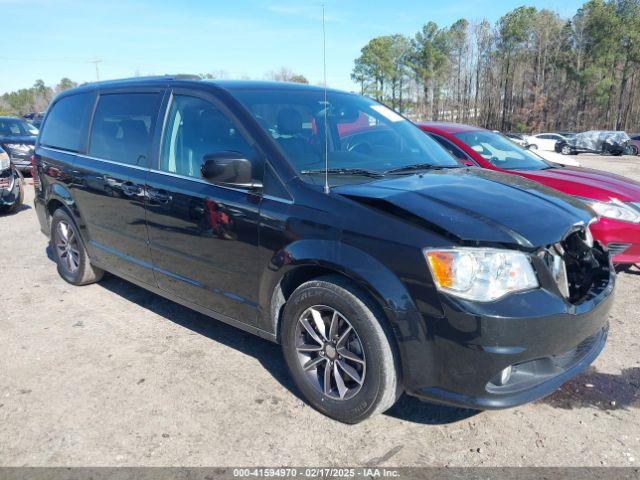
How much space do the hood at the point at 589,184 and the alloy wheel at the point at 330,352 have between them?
3401 millimetres

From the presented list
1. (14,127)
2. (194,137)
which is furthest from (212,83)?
(14,127)

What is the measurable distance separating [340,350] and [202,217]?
49.8 inches

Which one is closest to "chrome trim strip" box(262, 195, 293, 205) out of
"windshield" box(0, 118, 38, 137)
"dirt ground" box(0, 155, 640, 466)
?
"dirt ground" box(0, 155, 640, 466)

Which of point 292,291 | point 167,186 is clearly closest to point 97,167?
point 167,186

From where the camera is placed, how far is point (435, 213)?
8.23 feet

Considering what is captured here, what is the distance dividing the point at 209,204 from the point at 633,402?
2.87 m

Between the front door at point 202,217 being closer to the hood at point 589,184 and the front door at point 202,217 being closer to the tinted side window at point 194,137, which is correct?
the tinted side window at point 194,137

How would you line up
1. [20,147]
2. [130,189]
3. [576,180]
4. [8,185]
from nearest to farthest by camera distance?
[130,189], [576,180], [8,185], [20,147]

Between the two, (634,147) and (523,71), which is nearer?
(634,147)

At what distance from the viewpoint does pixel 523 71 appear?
65312mm

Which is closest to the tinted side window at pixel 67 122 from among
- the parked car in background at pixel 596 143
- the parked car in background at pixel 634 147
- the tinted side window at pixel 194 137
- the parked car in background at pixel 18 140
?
the tinted side window at pixel 194 137

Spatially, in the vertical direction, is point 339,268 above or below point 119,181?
below

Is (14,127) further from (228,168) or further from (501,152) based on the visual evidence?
(228,168)

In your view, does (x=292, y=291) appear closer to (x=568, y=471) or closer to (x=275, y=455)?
(x=275, y=455)
